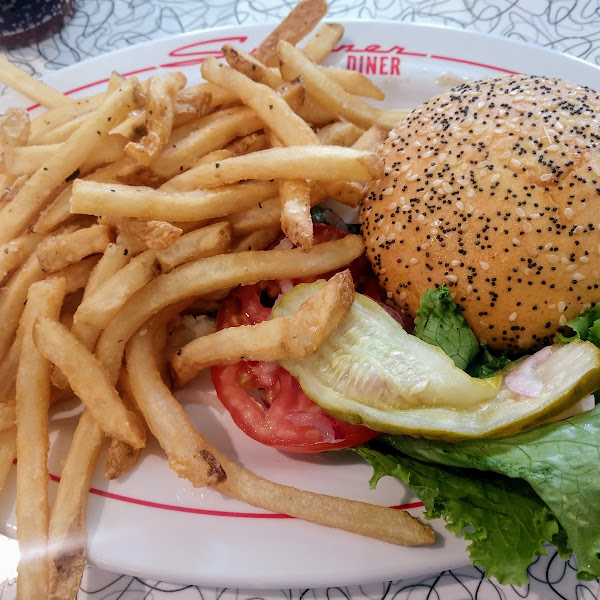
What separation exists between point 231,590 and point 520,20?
388cm

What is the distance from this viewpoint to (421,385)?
70.6 inches

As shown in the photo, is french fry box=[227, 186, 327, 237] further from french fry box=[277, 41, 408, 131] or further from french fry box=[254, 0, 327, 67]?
french fry box=[254, 0, 327, 67]

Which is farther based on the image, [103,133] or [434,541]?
[103,133]

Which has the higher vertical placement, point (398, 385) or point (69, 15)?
point (69, 15)

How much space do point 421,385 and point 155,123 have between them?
→ 1.43 meters

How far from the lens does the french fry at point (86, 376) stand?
1.89m

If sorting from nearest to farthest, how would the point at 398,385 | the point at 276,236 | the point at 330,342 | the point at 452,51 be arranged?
the point at 398,385 < the point at 330,342 < the point at 276,236 < the point at 452,51

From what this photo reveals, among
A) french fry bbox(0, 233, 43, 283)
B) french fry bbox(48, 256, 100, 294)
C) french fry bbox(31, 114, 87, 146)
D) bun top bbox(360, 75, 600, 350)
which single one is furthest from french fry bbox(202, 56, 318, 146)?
french fry bbox(0, 233, 43, 283)

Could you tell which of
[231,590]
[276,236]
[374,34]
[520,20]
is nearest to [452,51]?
[374,34]

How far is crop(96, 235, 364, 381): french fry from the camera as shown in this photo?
6.76 feet

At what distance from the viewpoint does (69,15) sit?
4.32 metres

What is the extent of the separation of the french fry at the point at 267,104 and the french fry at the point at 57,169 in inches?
16.3

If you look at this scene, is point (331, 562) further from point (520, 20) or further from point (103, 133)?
point (520, 20)

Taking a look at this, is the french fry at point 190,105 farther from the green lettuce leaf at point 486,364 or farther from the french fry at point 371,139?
the green lettuce leaf at point 486,364
